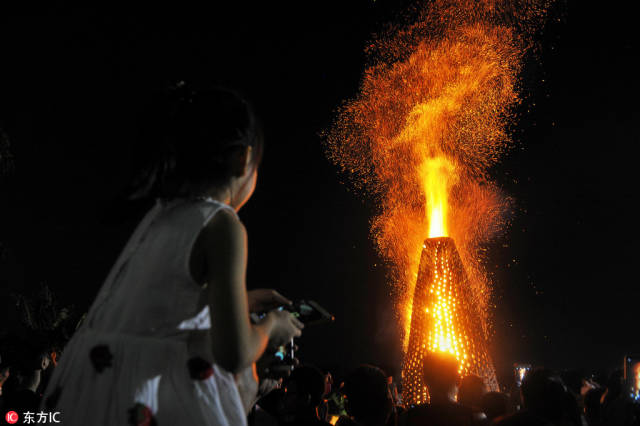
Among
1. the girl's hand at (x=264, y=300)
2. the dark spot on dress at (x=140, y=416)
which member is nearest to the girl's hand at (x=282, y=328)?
the girl's hand at (x=264, y=300)

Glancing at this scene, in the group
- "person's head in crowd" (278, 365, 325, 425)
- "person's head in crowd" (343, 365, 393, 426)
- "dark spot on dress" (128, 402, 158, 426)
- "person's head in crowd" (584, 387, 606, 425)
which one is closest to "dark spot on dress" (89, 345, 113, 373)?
"dark spot on dress" (128, 402, 158, 426)

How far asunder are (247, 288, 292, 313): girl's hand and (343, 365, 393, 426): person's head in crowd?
2397 millimetres

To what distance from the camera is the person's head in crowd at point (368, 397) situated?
381 cm

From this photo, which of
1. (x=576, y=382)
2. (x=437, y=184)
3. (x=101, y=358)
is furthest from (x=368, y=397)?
(x=437, y=184)

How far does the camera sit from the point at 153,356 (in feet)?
4.47

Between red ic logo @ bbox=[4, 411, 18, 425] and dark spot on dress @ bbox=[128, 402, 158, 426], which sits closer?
dark spot on dress @ bbox=[128, 402, 158, 426]

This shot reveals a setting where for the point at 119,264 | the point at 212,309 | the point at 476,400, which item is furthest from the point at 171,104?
the point at 476,400

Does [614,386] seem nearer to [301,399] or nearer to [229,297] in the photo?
[301,399]

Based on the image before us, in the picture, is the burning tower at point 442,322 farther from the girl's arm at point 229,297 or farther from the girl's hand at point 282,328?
the girl's arm at point 229,297

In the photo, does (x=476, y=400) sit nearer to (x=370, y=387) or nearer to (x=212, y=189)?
(x=370, y=387)

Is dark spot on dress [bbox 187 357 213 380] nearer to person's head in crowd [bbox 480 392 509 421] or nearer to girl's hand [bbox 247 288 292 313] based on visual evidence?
girl's hand [bbox 247 288 292 313]

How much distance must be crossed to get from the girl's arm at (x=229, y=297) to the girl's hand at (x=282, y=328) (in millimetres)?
65

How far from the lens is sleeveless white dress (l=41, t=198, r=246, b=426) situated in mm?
1326

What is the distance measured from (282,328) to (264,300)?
22 centimetres
